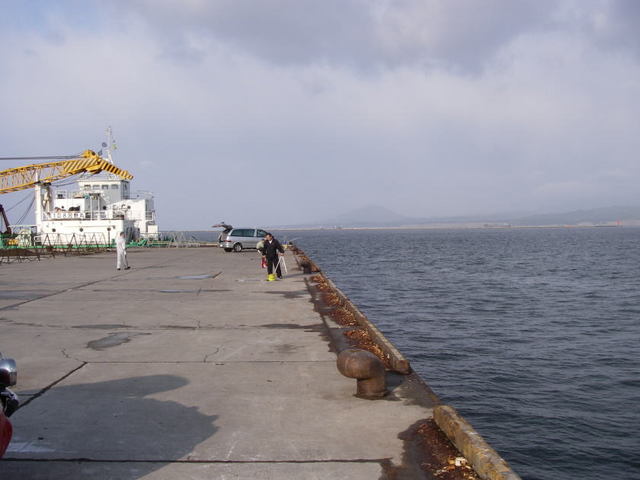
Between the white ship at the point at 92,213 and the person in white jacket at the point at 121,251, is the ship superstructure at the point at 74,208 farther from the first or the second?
the person in white jacket at the point at 121,251

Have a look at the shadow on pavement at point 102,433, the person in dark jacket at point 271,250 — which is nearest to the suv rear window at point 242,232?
the person in dark jacket at point 271,250

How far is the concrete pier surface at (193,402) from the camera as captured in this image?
4.71 m

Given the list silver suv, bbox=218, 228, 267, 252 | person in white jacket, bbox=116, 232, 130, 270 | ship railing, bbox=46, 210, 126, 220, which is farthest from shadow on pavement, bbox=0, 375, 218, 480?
ship railing, bbox=46, 210, 126, 220

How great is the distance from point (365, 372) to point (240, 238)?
33.8 m

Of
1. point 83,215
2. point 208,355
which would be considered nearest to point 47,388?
point 208,355

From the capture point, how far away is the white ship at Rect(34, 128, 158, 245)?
4612cm

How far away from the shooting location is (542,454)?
926 cm

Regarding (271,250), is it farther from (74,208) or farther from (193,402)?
(74,208)

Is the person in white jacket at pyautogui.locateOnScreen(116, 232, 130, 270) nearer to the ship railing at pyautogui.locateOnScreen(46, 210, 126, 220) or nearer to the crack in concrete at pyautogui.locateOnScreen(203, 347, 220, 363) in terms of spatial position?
the crack in concrete at pyautogui.locateOnScreen(203, 347, 220, 363)

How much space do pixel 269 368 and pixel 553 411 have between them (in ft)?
20.4

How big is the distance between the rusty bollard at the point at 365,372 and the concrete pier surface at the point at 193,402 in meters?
0.12

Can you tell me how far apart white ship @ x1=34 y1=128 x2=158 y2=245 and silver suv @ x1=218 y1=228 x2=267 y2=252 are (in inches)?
363

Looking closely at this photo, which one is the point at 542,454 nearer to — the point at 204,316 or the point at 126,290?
the point at 204,316

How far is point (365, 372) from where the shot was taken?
→ 6.24 metres
